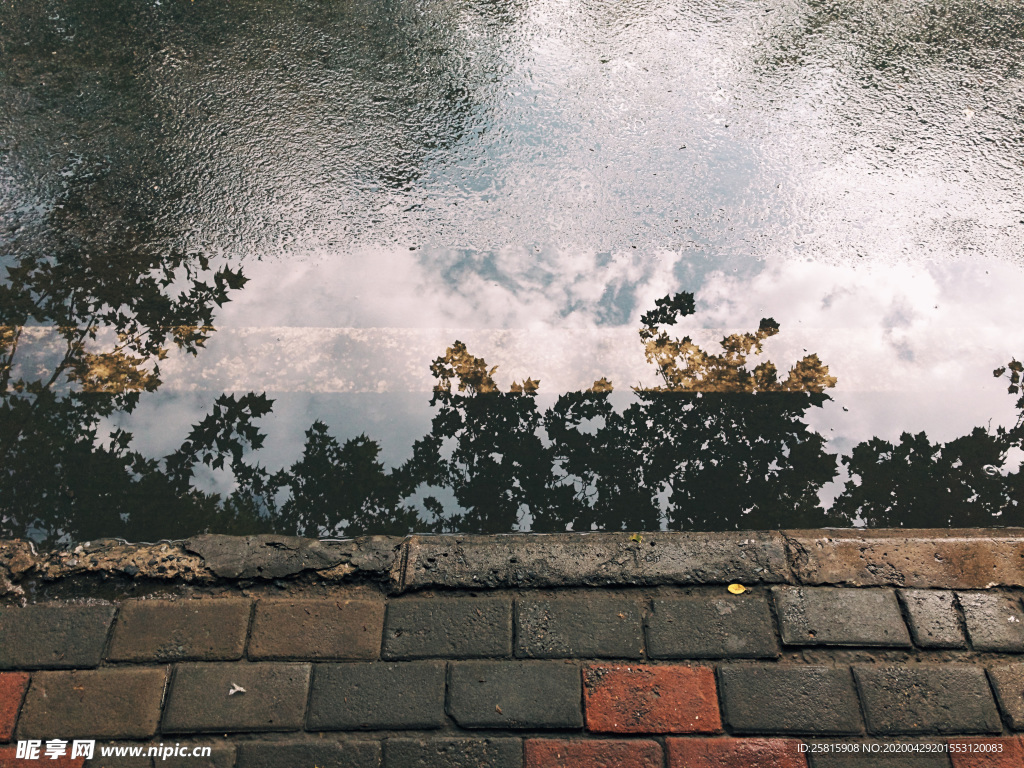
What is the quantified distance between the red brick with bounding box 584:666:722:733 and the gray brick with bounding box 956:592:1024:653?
821 millimetres

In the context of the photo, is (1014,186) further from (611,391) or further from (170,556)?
(170,556)

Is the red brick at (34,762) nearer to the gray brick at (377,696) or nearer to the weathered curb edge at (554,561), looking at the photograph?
the weathered curb edge at (554,561)

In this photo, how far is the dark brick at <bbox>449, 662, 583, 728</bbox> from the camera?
5.69ft

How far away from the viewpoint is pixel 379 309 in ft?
9.17

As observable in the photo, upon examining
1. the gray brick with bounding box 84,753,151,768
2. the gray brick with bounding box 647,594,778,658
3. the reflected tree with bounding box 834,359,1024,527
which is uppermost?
the gray brick with bounding box 647,594,778,658

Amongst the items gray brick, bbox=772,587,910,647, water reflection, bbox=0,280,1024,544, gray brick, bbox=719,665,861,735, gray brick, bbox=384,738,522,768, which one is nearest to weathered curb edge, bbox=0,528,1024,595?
gray brick, bbox=772,587,910,647

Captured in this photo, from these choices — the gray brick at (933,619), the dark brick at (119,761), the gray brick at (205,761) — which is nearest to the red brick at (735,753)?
the gray brick at (933,619)

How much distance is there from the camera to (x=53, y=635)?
6.17 feet

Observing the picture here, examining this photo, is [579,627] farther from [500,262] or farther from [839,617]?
[500,262]

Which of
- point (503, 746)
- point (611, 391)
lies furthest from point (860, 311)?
point (503, 746)

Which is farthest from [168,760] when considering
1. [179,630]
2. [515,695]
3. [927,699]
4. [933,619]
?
[933,619]

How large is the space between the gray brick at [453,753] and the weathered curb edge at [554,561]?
423mm

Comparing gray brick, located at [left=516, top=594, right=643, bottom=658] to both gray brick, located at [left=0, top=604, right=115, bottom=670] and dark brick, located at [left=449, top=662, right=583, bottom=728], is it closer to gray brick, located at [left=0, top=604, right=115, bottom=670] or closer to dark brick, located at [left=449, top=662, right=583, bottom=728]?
dark brick, located at [left=449, top=662, right=583, bottom=728]

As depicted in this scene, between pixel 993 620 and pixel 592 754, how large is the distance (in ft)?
4.22
